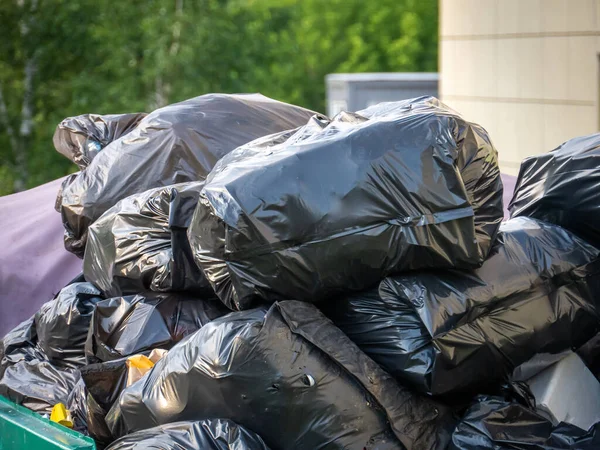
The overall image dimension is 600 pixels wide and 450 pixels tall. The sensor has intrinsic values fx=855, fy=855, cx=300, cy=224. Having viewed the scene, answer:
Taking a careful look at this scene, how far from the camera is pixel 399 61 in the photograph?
32719 mm

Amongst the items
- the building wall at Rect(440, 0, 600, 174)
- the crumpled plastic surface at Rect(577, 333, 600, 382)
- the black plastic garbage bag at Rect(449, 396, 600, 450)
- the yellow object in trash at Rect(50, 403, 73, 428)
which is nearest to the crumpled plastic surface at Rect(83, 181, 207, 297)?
the yellow object in trash at Rect(50, 403, 73, 428)

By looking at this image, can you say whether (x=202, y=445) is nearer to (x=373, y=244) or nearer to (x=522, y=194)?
(x=373, y=244)

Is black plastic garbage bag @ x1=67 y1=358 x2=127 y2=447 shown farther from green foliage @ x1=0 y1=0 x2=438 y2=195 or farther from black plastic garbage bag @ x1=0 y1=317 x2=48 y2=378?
green foliage @ x1=0 y1=0 x2=438 y2=195

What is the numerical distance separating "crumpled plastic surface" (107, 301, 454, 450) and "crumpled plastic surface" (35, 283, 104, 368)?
36.2 inches

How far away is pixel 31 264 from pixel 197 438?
81.0 inches

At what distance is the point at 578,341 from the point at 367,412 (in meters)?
0.73

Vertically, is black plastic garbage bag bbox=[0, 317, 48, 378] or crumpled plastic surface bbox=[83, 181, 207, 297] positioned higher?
crumpled plastic surface bbox=[83, 181, 207, 297]

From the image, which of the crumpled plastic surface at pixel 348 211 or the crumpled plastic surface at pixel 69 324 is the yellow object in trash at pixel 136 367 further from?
the crumpled plastic surface at pixel 69 324

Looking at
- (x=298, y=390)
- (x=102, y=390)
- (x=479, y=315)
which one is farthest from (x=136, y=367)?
(x=479, y=315)

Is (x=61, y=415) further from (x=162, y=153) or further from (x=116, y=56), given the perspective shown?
(x=116, y=56)

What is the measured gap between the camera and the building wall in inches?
267

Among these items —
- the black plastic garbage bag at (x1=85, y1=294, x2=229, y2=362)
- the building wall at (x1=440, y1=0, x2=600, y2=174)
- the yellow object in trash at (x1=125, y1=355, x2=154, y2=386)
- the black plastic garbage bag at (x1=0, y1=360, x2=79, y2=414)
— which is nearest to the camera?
the yellow object in trash at (x1=125, y1=355, x2=154, y2=386)

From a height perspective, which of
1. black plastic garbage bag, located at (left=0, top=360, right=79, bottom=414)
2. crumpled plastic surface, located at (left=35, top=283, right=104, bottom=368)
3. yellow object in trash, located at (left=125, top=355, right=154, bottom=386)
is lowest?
black plastic garbage bag, located at (left=0, top=360, right=79, bottom=414)

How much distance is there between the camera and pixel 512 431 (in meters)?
2.10
